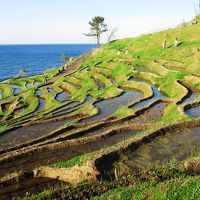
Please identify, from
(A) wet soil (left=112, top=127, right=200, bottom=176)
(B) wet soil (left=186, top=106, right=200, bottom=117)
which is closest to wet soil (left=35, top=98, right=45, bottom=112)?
(B) wet soil (left=186, top=106, right=200, bottom=117)

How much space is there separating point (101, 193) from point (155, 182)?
290 cm

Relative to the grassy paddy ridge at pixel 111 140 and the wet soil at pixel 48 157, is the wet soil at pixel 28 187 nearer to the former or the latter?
the grassy paddy ridge at pixel 111 140

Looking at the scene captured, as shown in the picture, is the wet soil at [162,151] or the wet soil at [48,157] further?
the wet soil at [48,157]

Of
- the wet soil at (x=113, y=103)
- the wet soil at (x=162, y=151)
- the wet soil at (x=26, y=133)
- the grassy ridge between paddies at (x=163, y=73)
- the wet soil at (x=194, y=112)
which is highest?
the grassy ridge between paddies at (x=163, y=73)

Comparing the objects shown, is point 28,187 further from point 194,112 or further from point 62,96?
point 62,96

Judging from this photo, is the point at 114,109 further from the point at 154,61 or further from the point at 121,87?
the point at 154,61

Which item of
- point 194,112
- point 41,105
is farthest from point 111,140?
point 41,105

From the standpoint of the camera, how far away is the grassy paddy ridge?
18516mm

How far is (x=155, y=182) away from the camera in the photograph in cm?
1802

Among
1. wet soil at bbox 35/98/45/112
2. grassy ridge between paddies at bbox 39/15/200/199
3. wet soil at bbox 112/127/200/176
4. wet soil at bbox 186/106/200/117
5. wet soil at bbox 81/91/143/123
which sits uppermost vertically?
grassy ridge between paddies at bbox 39/15/200/199

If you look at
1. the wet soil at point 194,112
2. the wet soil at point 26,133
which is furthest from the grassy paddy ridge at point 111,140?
the wet soil at point 26,133

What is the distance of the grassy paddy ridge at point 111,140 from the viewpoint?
1852cm

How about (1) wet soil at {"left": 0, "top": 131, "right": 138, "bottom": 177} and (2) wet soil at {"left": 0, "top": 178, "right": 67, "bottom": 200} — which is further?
(1) wet soil at {"left": 0, "top": 131, "right": 138, "bottom": 177}

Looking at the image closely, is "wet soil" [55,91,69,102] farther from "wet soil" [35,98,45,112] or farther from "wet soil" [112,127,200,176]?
"wet soil" [112,127,200,176]
